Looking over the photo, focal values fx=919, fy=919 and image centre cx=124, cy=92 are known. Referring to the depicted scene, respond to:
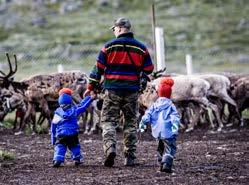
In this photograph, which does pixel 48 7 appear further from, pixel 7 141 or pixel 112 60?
pixel 112 60

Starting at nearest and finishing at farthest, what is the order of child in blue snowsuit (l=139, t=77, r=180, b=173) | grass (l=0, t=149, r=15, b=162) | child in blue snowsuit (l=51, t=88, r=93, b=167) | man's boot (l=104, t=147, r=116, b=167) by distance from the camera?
child in blue snowsuit (l=139, t=77, r=180, b=173) → man's boot (l=104, t=147, r=116, b=167) → child in blue snowsuit (l=51, t=88, r=93, b=167) → grass (l=0, t=149, r=15, b=162)

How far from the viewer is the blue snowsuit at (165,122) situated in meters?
12.1

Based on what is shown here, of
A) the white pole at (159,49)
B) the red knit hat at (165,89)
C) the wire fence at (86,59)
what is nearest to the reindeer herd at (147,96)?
the white pole at (159,49)

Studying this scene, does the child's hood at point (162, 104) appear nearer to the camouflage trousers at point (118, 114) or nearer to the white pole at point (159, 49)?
the camouflage trousers at point (118, 114)

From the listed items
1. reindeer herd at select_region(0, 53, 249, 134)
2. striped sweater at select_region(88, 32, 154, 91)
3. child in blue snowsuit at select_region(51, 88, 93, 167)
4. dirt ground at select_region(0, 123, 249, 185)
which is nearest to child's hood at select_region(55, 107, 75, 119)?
child in blue snowsuit at select_region(51, 88, 93, 167)

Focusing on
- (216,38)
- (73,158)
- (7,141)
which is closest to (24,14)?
(216,38)

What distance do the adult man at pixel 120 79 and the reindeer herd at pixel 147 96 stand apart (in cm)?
690

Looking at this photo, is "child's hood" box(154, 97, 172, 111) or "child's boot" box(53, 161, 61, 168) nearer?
"child's hood" box(154, 97, 172, 111)

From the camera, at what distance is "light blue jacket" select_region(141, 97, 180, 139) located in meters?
12.2

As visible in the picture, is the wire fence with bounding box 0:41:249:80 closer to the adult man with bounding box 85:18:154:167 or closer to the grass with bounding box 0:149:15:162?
the grass with bounding box 0:149:15:162

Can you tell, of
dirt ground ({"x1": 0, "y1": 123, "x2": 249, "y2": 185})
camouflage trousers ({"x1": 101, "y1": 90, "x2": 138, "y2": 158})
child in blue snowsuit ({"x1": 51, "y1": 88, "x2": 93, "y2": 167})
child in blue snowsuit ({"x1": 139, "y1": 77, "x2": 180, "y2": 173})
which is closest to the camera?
dirt ground ({"x1": 0, "y1": 123, "x2": 249, "y2": 185})

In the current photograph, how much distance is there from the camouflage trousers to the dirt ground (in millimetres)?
374

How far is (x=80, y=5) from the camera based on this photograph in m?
74.1

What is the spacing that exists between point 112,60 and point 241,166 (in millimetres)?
2308
